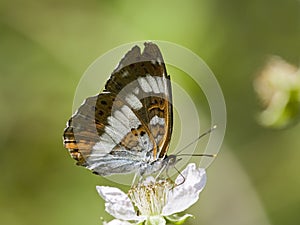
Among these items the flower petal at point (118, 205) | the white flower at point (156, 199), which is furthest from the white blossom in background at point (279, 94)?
the flower petal at point (118, 205)

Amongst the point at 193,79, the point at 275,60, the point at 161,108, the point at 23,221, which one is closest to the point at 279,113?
the point at 275,60

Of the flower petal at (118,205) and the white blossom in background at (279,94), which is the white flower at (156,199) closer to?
the flower petal at (118,205)

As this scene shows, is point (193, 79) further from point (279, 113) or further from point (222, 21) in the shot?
point (279, 113)

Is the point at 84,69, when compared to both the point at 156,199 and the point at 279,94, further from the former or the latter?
the point at 156,199

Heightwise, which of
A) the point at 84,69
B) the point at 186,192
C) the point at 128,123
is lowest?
the point at 186,192

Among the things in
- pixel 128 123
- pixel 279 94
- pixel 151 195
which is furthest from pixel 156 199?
pixel 279 94

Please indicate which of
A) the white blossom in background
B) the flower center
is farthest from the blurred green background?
the flower center

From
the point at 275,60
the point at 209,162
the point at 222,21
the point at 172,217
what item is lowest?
the point at 172,217
